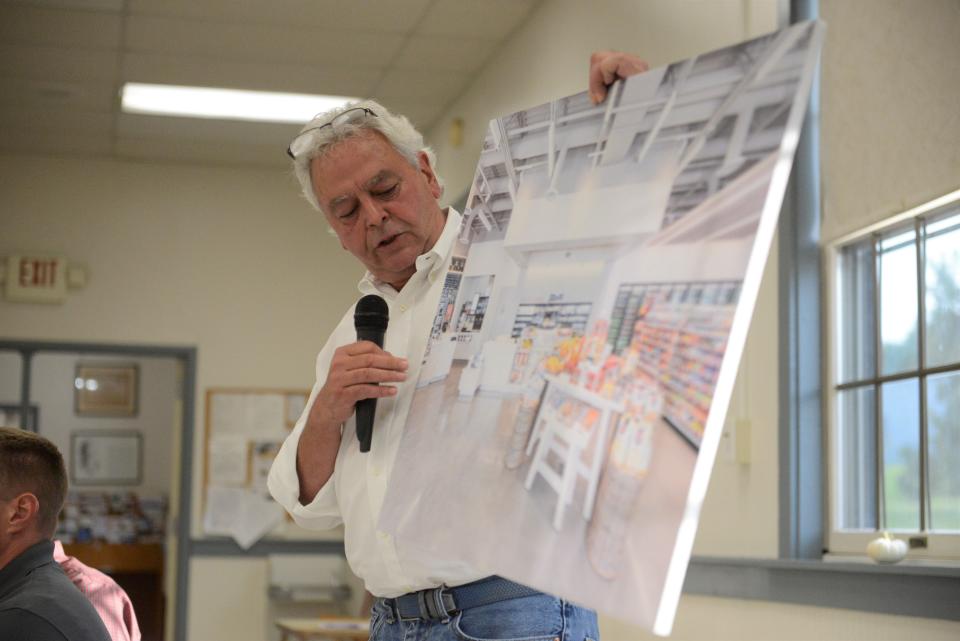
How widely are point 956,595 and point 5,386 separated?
30.1 ft

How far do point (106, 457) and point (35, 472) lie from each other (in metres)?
8.65

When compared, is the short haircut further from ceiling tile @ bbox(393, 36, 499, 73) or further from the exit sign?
the exit sign

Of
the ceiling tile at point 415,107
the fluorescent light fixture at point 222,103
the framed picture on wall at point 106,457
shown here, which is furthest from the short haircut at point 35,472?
the framed picture on wall at point 106,457

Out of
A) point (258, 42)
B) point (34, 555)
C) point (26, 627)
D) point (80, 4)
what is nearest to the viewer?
point (26, 627)

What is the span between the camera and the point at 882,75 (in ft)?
9.39

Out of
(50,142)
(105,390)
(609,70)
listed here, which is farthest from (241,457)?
(609,70)

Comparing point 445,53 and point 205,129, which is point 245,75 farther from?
point 445,53

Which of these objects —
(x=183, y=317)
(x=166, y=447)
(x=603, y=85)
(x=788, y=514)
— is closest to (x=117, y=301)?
(x=183, y=317)

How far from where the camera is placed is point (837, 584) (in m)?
2.74

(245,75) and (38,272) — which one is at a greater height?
(245,75)

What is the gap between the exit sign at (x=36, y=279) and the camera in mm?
7527

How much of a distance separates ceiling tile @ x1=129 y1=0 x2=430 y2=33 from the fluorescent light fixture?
108 cm

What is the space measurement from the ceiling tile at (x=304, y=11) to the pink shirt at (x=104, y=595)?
3205 mm

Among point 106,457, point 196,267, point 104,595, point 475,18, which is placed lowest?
point 106,457
